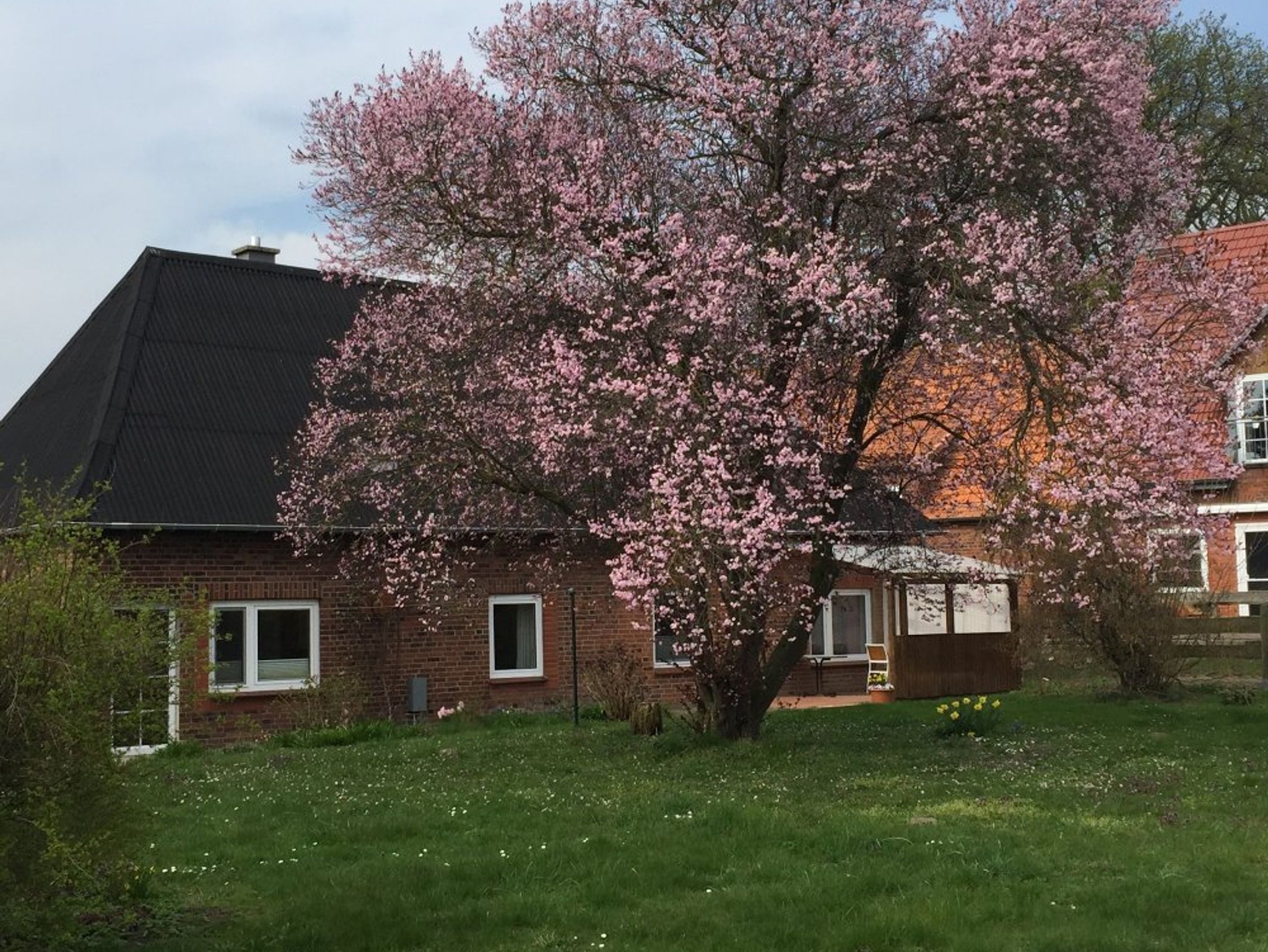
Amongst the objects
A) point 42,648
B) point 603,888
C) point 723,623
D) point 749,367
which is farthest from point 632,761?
point 42,648

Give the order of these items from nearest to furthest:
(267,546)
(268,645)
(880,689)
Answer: (267,546)
(268,645)
(880,689)

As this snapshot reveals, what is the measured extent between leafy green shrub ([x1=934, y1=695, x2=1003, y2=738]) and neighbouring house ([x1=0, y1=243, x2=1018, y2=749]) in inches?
64.6

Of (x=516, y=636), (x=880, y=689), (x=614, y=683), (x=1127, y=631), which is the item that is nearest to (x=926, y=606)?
(x=1127, y=631)

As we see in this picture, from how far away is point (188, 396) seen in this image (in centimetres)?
2158

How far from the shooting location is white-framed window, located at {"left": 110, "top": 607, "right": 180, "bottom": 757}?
7332 millimetres

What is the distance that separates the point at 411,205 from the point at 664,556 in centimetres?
482

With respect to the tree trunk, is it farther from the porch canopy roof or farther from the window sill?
the window sill

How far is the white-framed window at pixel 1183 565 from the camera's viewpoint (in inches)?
747

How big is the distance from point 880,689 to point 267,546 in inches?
439

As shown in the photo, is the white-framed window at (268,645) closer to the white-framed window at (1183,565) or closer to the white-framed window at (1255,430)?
the white-framed window at (1183,565)

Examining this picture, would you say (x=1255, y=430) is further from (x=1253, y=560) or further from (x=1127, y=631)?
(x=1127, y=631)

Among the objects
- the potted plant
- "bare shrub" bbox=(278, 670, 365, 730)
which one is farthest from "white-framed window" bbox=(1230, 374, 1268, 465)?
"bare shrub" bbox=(278, 670, 365, 730)

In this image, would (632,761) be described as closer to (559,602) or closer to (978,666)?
(559,602)

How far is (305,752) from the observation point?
56.0ft
